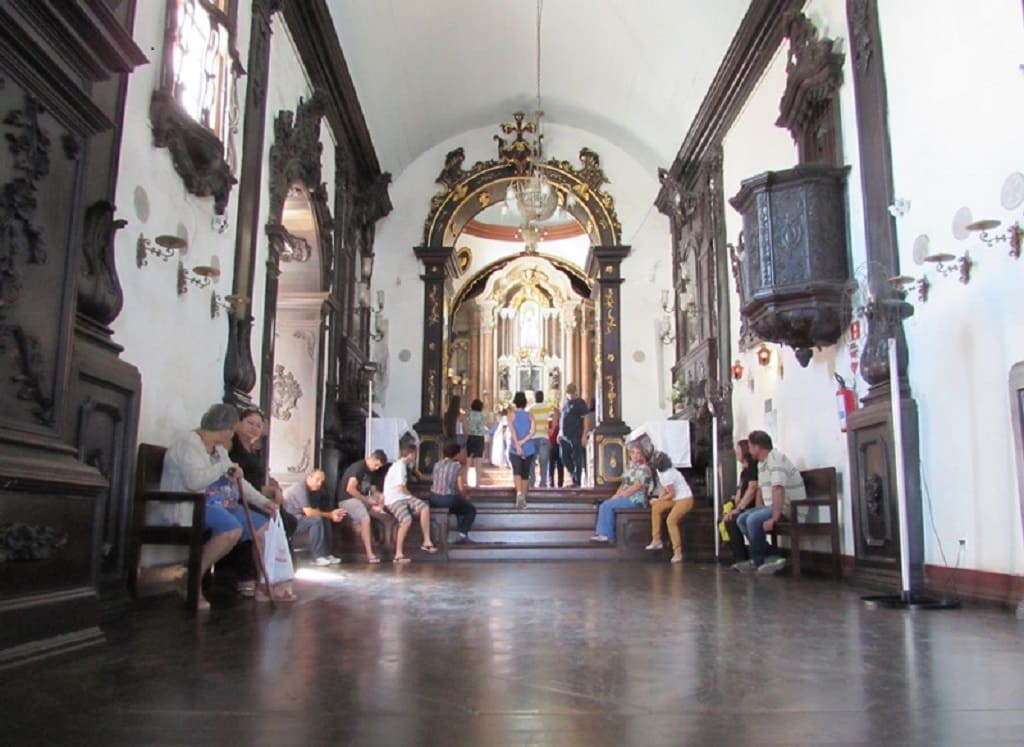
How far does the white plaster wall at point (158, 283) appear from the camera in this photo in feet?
14.8

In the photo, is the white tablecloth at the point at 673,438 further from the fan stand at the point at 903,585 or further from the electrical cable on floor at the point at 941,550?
the fan stand at the point at 903,585

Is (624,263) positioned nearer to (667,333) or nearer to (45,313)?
(667,333)

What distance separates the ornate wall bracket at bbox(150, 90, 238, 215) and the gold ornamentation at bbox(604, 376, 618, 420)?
7.43 metres

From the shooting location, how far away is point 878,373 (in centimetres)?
556

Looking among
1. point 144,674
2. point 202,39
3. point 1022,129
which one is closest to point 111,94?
point 202,39

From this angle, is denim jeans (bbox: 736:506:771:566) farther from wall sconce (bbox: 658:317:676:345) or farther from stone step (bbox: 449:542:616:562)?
wall sconce (bbox: 658:317:676:345)

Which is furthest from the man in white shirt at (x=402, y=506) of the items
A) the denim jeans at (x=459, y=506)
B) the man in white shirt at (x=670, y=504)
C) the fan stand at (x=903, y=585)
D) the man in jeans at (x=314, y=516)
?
the fan stand at (x=903, y=585)

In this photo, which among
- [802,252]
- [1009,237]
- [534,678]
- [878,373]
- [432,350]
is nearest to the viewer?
[534,678]

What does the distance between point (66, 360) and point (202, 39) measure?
335 centimetres

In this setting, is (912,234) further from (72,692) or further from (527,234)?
(72,692)

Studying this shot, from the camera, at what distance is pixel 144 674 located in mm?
2436

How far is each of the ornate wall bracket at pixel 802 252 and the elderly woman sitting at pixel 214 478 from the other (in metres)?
3.93

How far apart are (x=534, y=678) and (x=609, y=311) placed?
10494 mm

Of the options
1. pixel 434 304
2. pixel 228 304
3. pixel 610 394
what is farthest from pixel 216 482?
pixel 610 394
